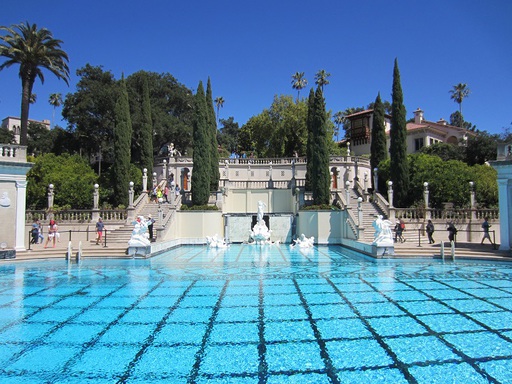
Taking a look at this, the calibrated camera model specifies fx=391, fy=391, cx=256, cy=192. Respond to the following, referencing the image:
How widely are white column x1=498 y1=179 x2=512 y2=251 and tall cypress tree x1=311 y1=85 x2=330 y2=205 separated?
1154 centimetres

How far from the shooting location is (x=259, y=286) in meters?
11.6

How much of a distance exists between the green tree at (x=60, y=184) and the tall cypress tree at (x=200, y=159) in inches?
300

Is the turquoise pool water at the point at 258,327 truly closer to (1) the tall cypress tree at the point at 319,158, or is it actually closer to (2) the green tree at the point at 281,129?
(1) the tall cypress tree at the point at 319,158

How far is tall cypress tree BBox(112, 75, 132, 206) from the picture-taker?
29500 mm

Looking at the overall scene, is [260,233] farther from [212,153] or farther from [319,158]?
[212,153]

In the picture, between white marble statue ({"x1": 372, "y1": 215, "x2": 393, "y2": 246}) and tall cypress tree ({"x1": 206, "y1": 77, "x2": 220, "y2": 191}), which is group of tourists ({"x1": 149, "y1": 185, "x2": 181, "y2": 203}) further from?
white marble statue ({"x1": 372, "y1": 215, "x2": 393, "y2": 246})

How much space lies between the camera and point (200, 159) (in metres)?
28.8

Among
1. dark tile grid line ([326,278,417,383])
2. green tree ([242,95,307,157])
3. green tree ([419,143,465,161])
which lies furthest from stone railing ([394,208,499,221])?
green tree ([242,95,307,157])

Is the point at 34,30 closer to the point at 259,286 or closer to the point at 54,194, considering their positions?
the point at 54,194

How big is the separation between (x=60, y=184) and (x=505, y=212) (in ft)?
89.5

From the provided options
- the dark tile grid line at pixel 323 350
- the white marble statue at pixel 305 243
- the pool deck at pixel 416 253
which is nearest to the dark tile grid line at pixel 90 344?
the dark tile grid line at pixel 323 350

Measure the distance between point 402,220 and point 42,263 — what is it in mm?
19267

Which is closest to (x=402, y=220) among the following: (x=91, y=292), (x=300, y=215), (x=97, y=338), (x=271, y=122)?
(x=300, y=215)

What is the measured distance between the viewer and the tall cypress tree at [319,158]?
27250 mm
